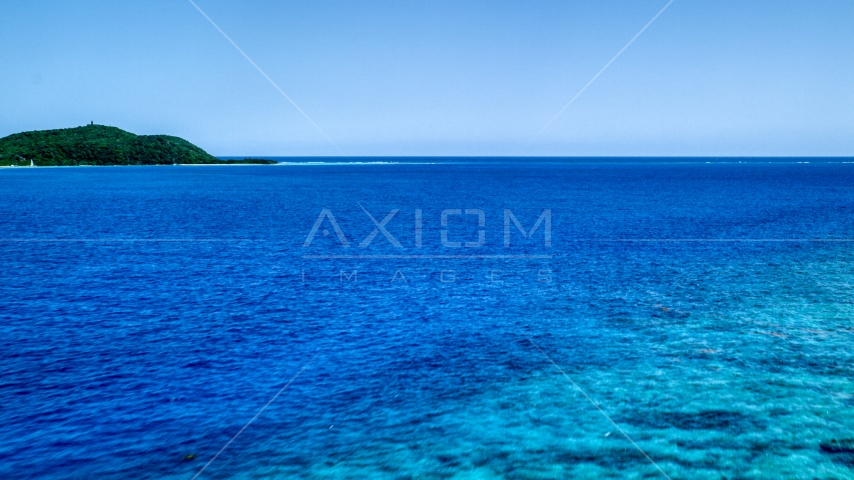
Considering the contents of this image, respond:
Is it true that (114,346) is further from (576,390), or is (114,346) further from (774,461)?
(774,461)

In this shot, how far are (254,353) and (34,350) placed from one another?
7604mm

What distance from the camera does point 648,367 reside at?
62.7 feet

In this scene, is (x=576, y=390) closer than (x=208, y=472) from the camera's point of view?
No

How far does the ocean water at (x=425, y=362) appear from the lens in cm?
1349

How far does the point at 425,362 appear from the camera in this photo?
19781 millimetres

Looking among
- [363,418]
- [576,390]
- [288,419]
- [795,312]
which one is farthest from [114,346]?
[795,312]

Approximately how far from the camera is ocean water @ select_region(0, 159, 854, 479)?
13.5 m

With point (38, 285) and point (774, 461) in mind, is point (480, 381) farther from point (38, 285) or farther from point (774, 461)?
point (38, 285)

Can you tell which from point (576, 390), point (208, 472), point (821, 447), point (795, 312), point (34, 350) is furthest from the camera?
point (795, 312)

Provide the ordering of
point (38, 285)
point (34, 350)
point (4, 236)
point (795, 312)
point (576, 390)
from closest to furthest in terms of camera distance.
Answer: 1. point (576, 390)
2. point (34, 350)
3. point (795, 312)
4. point (38, 285)
5. point (4, 236)

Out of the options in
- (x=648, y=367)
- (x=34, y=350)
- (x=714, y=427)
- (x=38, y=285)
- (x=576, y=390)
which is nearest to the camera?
(x=714, y=427)

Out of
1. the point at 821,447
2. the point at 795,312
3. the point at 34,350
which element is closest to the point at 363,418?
the point at 821,447

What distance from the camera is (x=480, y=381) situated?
18.0 meters

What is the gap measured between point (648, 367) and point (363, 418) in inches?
379
